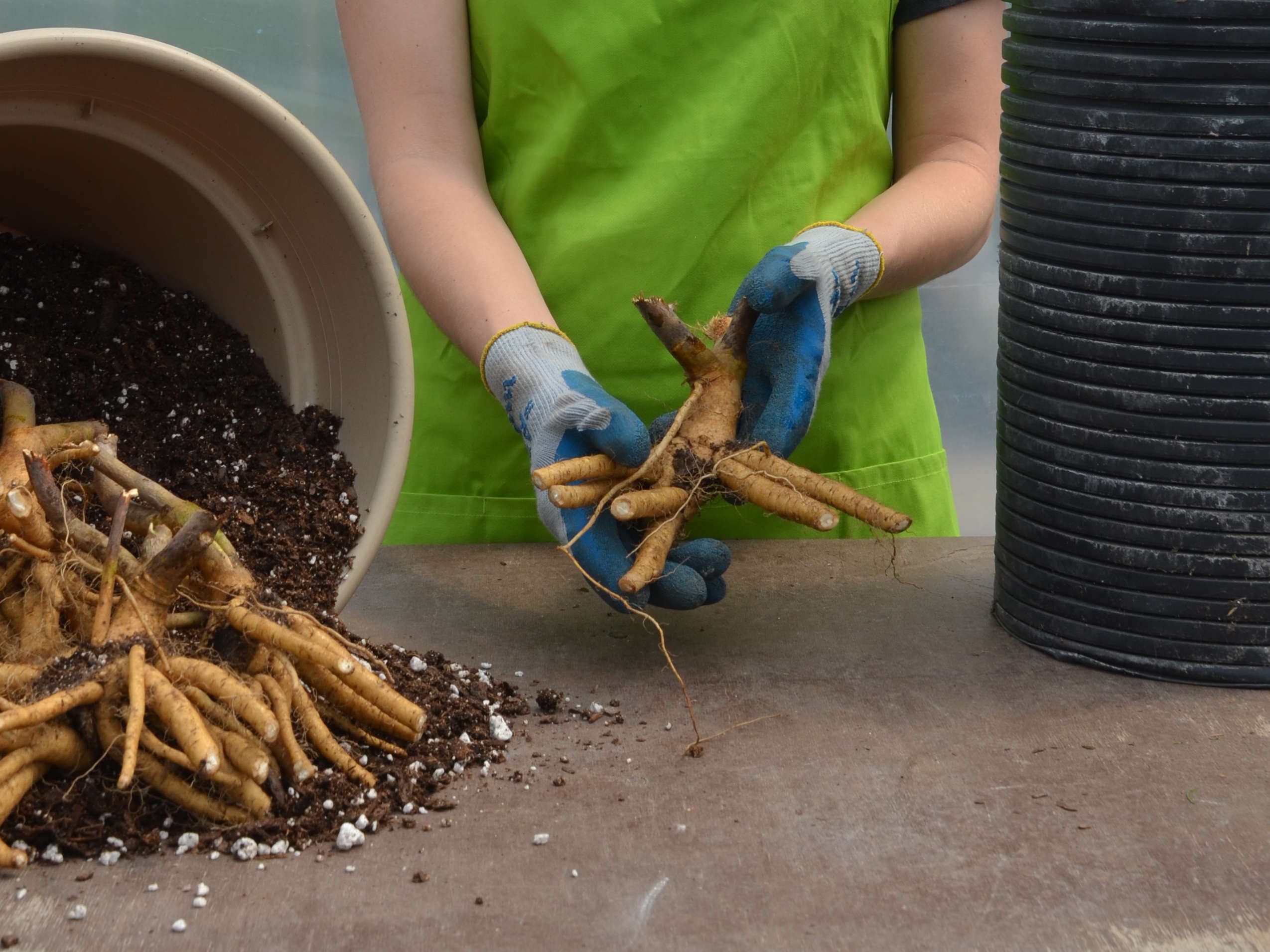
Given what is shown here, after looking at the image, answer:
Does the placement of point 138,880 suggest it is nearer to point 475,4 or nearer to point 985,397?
point 475,4

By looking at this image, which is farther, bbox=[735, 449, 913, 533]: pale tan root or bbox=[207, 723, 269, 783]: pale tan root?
bbox=[735, 449, 913, 533]: pale tan root

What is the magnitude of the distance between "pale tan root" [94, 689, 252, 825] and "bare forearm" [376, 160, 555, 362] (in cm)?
48

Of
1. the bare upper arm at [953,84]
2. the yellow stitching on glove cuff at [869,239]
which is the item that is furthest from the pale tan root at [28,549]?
the bare upper arm at [953,84]

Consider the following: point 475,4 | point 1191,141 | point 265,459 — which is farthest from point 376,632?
point 1191,141

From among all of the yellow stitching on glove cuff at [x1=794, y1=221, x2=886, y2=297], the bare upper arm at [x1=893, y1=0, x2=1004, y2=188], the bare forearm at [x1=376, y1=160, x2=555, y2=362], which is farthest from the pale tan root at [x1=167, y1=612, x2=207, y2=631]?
the bare upper arm at [x1=893, y1=0, x2=1004, y2=188]

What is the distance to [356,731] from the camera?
891 mm

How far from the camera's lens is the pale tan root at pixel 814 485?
1045 millimetres

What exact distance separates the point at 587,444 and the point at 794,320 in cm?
22

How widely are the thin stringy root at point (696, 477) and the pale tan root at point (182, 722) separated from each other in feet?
0.99

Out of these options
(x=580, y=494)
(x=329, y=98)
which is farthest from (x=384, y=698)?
(x=329, y=98)

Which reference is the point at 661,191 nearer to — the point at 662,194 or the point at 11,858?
the point at 662,194

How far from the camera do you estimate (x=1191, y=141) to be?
2.98 feet

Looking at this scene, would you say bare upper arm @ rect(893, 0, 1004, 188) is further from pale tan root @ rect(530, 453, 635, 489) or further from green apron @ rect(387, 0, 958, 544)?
pale tan root @ rect(530, 453, 635, 489)

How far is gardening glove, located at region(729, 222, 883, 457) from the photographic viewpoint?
1071 mm
